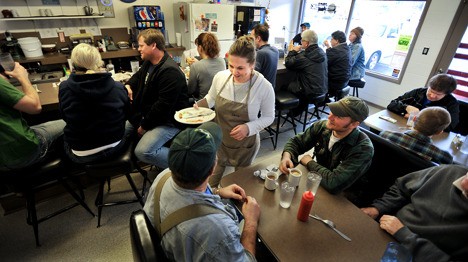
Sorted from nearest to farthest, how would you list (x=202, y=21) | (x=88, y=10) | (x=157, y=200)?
(x=157, y=200), (x=88, y=10), (x=202, y=21)

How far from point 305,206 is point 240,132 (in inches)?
29.9

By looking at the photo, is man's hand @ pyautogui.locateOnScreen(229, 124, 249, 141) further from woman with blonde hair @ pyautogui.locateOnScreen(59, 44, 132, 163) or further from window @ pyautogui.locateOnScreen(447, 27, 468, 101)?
window @ pyautogui.locateOnScreen(447, 27, 468, 101)

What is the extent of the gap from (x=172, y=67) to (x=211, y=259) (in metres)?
1.65


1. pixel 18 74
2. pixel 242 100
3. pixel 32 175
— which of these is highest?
pixel 18 74

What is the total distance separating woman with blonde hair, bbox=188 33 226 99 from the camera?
2701mm

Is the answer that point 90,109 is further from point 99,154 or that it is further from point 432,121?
point 432,121

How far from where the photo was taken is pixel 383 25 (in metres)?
4.88

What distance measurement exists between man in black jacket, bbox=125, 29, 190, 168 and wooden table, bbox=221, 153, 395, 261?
3.59ft

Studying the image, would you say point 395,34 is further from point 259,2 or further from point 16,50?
point 16,50

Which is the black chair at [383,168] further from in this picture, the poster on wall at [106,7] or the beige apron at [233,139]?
the poster on wall at [106,7]

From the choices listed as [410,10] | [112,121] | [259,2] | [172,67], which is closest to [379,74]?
[410,10]

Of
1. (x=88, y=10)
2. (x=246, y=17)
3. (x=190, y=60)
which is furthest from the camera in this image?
(x=246, y=17)

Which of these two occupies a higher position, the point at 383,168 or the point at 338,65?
the point at 338,65

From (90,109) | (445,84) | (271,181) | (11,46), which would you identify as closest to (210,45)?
(90,109)
